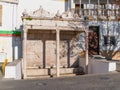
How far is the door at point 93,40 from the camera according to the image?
26.9 metres

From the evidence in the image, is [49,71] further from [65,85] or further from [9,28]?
[65,85]

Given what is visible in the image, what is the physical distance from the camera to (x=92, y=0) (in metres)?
28.9

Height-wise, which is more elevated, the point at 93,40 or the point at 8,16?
the point at 8,16

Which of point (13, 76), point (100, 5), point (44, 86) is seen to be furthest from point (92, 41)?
point (44, 86)

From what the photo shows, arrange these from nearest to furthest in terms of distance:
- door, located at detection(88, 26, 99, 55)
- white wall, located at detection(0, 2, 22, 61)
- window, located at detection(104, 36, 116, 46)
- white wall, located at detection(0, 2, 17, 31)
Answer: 1. white wall, located at detection(0, 2, 22, 61)
2. white wall, located at detection(0, 2, 17, 31)
3. door, located at detection(88, 26, 99, 55)
4. window, located at detection(104, 36, 116, 46)

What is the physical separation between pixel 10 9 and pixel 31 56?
4.69m

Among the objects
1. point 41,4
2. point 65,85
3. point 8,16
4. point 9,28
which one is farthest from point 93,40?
point 65,85

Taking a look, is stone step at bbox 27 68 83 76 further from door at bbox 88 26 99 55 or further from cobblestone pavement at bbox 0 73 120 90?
cobblestone pavement at bbox 0 73 120 90

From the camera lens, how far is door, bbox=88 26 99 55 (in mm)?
26922

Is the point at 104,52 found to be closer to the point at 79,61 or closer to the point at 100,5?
the point at 79,61

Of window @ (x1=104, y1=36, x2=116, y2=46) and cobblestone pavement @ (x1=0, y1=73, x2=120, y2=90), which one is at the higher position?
window @ (x1=104, y1=36, x2=116, y2=46)

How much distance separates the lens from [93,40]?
2697 centimetres

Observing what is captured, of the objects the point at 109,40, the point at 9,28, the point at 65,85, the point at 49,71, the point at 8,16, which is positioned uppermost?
the point at 8,16

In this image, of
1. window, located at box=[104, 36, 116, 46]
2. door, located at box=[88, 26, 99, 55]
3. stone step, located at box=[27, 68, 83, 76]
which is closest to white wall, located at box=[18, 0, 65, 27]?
door, located at box=[88, 26, 99, 55]
